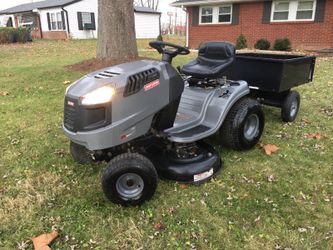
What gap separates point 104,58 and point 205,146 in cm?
558

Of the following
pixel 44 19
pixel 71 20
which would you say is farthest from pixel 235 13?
pixel 44 19

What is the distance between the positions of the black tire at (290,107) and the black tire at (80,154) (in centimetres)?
285

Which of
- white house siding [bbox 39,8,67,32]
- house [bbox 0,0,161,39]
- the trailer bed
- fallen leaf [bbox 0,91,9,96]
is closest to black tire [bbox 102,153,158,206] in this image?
the trailer bed

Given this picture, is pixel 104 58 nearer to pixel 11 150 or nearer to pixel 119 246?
pixel 11 150

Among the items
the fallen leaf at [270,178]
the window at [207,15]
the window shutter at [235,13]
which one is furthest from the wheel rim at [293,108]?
the window at [207,15]

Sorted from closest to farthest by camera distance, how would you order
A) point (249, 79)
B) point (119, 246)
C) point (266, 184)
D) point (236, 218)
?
point (119, 246) → point (236, 218) → point (266, 184) → point (249, 79)

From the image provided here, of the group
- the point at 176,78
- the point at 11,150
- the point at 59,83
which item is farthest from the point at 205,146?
the point at 59,83

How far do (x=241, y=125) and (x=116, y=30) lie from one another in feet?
17.6

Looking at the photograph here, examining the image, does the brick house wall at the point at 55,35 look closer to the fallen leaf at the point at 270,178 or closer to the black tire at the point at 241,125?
the black tire at the point at 241,125

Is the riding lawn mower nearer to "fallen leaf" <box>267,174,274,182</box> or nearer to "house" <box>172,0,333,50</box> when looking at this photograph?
"fallen leaf" <box>267,174,274,182</box>

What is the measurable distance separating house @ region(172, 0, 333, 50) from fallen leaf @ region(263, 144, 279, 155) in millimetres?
12276

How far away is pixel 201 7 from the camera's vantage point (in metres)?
17.4

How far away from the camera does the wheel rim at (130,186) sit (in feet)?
9.37

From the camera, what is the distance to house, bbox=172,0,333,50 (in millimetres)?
14375
